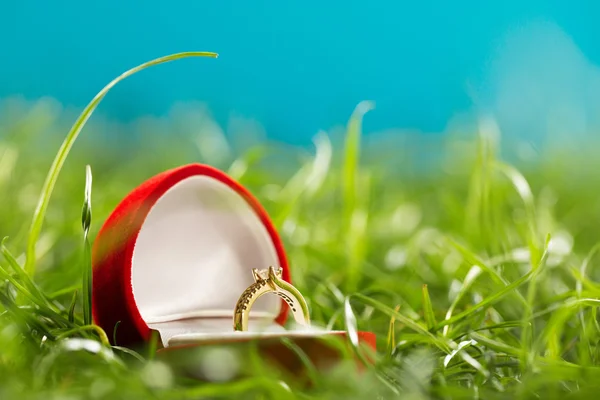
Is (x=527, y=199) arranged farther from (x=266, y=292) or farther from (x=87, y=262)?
(x=87, y=262)

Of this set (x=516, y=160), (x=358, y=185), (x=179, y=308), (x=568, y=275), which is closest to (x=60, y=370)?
(x=179, y=308)

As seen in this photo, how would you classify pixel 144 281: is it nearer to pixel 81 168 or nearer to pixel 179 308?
pixel 179 308

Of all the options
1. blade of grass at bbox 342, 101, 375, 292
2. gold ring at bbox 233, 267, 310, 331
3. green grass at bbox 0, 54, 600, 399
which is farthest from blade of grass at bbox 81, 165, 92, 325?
blade of grass at bbox 342, 101, 375, 292

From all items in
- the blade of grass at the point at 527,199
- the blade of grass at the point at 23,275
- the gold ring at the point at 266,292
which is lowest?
the gold ring at the point at 266,292

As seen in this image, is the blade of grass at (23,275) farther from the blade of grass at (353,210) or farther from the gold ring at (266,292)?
the blade of grass at (353,210)

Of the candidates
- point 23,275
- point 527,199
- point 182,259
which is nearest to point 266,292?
point 182,259

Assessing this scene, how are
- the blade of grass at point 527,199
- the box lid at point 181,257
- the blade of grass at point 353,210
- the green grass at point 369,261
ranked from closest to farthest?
the green grass at point 369,261 → the box lid at point 181,257 → the blade of grass at point 527,199 → the blade of grass at point 353,210

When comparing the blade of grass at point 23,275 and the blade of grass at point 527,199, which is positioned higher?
the blade of grass at point 527,199

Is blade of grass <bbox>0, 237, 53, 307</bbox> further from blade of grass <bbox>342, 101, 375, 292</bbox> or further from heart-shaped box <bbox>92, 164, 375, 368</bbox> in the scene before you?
blade of grass <bbox>342, 101, 375, 292</bbox>

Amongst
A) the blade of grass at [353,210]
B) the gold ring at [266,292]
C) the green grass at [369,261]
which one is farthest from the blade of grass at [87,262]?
the blade of grass at [353,210]
